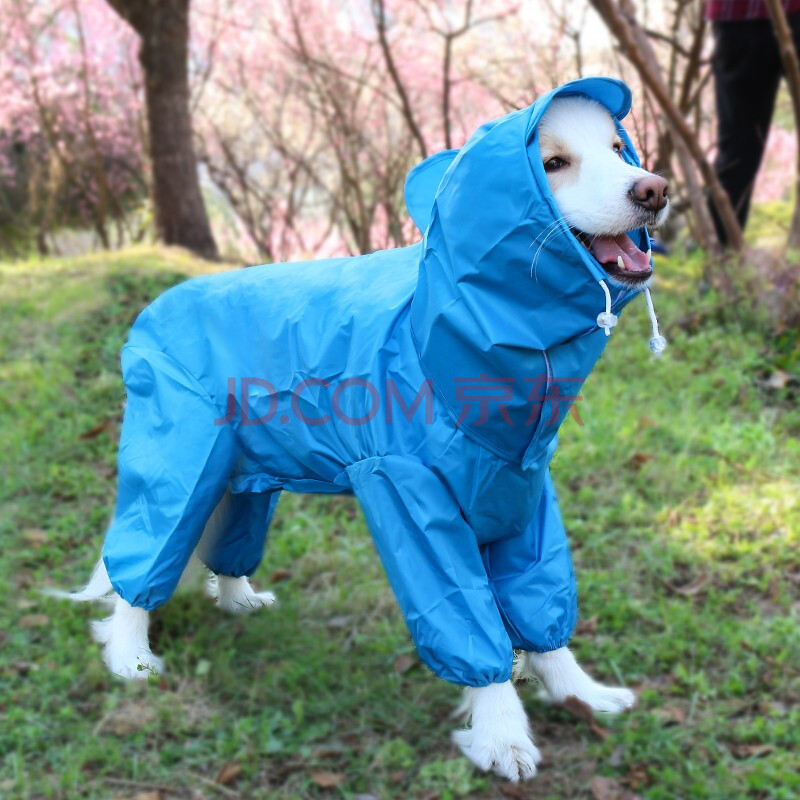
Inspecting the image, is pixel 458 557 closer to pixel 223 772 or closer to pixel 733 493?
pixel 223 772

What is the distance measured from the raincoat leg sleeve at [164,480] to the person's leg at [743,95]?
4.05 meters

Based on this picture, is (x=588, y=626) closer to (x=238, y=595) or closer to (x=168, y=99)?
(x=238, y=595)

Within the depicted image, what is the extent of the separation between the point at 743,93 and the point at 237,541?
4081 mm

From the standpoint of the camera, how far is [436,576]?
69.1 inches

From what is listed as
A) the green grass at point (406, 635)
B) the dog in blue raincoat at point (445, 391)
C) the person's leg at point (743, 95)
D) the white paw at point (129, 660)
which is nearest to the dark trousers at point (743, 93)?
the person's leg at point (743, 95)

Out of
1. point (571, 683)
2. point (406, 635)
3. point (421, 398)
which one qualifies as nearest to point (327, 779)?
point (406, 635)

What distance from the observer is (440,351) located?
5.59 feet

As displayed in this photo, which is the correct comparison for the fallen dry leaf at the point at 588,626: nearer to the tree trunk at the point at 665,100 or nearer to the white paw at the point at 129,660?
the white paw at the point at 129,660

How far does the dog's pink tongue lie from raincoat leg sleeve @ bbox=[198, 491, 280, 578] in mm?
1156

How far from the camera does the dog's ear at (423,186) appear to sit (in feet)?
6.08

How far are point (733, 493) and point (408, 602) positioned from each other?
237 centimetres

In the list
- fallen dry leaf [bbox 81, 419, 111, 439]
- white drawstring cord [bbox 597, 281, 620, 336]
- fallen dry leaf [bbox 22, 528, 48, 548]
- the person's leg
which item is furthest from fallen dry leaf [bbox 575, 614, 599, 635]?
the person's leg

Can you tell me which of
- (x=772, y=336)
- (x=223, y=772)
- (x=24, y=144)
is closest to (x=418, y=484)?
(x=223, y=772)

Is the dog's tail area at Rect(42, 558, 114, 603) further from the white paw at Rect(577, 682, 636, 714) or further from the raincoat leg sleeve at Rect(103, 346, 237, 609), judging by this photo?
the white paw at Rect(577, 682, 636, 714)
